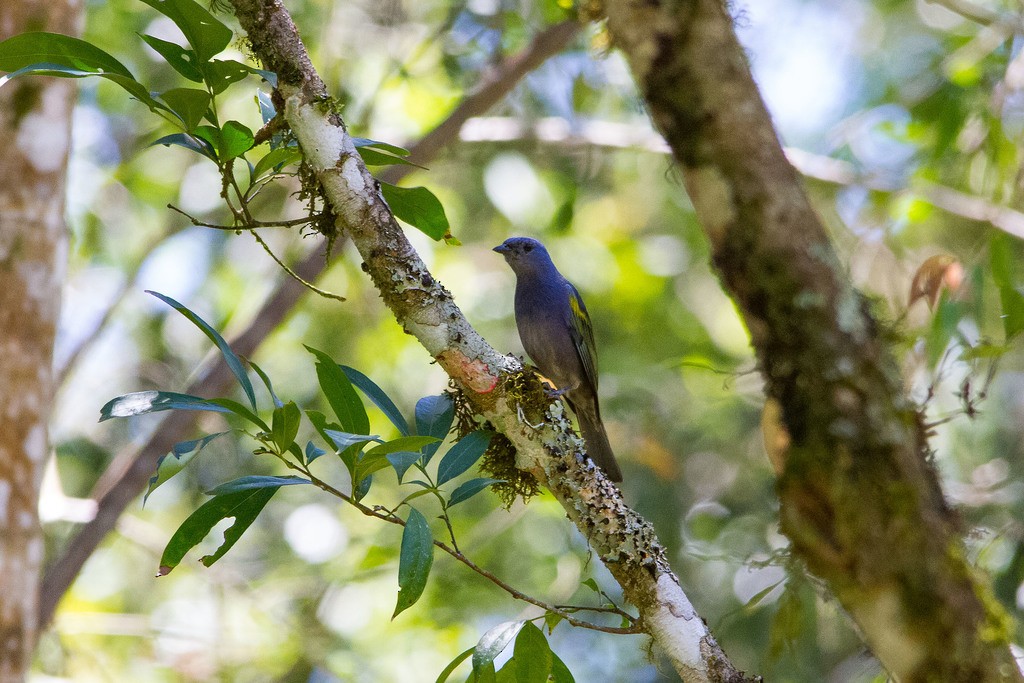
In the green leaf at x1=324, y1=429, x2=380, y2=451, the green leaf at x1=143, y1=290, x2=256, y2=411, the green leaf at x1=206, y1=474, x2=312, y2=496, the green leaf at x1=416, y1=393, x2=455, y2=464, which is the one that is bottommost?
the green leaf at x1=206, y1=474, x2=312, y2=496

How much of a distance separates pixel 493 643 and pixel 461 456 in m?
0.59

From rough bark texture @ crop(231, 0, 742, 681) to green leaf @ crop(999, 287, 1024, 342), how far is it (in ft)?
4.80

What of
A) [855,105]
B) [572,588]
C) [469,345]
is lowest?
[572,588]

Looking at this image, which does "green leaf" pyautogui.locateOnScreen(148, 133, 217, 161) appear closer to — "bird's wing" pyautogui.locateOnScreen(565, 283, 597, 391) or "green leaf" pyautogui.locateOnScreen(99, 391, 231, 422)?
"green leaf" pyautogui.locateOnScreen(99, 391, 231, 422)

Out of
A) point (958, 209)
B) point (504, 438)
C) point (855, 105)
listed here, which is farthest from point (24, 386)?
point (855, 105)

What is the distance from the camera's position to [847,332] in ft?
5.12

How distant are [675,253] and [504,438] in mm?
7052

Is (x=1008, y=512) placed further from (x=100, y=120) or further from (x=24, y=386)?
(x=100, y=120)

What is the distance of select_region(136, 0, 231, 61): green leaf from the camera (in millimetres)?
2518

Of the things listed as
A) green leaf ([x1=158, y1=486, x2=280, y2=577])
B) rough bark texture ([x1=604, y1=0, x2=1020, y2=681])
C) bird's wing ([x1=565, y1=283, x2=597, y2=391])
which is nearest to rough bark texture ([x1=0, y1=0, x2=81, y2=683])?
green leaf ([x1=158, y1=486, x2=280, y2=577])

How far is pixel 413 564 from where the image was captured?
7.79ft

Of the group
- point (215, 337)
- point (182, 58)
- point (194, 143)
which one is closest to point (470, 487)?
point (215, 337)

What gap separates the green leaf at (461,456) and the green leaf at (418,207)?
0.73 m

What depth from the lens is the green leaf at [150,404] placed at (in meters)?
2.36
